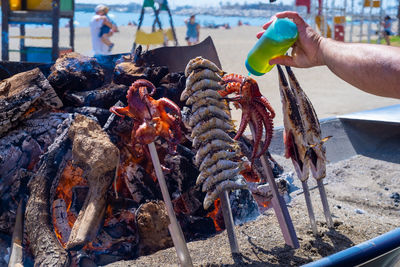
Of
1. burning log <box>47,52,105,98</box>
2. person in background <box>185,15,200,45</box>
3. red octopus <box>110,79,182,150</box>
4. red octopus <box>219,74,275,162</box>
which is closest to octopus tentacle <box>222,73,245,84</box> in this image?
red octopus <box>219,74,275,162</box>

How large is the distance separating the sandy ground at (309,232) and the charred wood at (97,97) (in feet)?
3.59

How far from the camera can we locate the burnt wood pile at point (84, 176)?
2473 mm

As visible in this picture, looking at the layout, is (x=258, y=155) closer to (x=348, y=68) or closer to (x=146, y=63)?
(x=348, y=68)

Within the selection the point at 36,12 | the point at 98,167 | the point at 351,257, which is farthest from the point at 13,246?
the point at 36,12

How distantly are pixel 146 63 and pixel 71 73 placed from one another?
22.2 inches

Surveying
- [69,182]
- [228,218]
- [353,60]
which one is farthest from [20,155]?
[353,60]

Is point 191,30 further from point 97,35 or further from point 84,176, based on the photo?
point 84,176

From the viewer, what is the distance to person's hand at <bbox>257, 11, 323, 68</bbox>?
7.22 feet

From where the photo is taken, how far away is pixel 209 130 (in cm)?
229

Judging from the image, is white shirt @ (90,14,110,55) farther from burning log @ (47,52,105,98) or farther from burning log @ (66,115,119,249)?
burning log @ (66,115,119,249)

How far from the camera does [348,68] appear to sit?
79.8 inches

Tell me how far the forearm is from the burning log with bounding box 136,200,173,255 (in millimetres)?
1274

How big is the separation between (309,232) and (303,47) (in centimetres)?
119

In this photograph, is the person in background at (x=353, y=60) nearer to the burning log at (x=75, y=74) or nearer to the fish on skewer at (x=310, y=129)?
the fish on skewer at (x=310, y=129)
